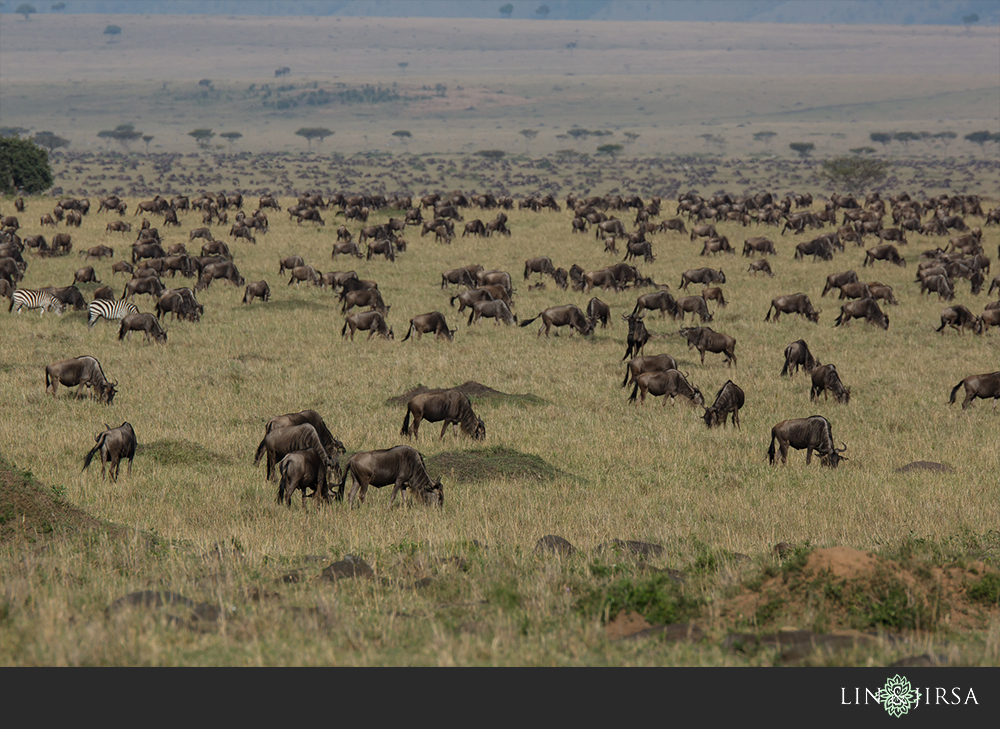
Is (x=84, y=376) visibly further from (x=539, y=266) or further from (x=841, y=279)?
(x=841, y=279)

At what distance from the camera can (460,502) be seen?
46.3 feet

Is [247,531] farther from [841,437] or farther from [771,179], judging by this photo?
[771,179]

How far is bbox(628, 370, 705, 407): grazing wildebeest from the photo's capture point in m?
21.9

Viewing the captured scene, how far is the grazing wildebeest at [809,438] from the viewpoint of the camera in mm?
16844

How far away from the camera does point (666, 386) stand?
21.9m

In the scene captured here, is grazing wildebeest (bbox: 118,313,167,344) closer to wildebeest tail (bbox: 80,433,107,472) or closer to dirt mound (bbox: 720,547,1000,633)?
wildebeest tail (bbox: 80,433,107,472)

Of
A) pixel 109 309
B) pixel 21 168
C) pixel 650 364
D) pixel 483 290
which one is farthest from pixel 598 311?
pixel 21 168

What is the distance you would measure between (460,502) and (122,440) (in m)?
4.99

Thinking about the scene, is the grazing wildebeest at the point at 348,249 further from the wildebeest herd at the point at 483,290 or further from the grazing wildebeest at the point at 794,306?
the grazing wildebeest at the point at 794,306

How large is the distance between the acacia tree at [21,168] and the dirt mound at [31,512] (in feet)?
189

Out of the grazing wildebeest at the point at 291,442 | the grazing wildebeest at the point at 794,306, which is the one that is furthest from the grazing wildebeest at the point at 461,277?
the grazing wildebeest at the point at 291,442

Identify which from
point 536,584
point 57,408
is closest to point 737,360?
point 57,408

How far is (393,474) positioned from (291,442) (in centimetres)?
186

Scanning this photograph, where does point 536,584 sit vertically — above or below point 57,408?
above
